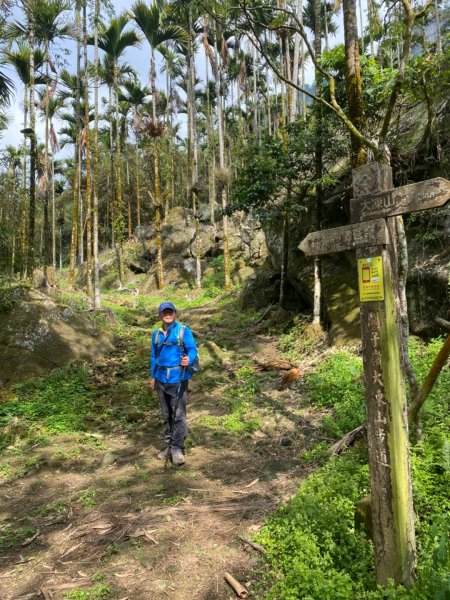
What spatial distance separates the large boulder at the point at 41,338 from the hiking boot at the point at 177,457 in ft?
14.5

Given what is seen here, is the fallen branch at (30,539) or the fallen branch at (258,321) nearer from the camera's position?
the fallen branch at (30,539)

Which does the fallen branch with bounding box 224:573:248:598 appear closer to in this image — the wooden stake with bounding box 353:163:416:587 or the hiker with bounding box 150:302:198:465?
the wooden stake with bounding box 353:163:416:587

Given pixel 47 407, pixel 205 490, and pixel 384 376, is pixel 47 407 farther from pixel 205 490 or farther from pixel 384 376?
pixel 384 376

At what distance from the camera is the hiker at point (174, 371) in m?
5.04

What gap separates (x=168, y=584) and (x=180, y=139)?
3699 cm

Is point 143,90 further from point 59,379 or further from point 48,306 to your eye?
point 59,379

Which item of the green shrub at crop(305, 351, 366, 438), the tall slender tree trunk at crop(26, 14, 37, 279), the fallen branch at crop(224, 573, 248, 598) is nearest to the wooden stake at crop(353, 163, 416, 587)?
the fallen branch at crop(224, 573, 248, 598)

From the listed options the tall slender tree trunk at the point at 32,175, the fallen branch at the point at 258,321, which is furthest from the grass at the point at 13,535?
the tall slender tree trunk at the point at 32,175

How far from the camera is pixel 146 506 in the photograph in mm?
4055

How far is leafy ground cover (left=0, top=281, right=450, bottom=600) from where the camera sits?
295 centimetres

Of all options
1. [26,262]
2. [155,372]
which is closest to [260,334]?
[155,372]

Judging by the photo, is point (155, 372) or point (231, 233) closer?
point (155, 372)

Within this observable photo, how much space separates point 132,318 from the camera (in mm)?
14234

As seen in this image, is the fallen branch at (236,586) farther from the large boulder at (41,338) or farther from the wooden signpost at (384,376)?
the large boulder at (41,338)
